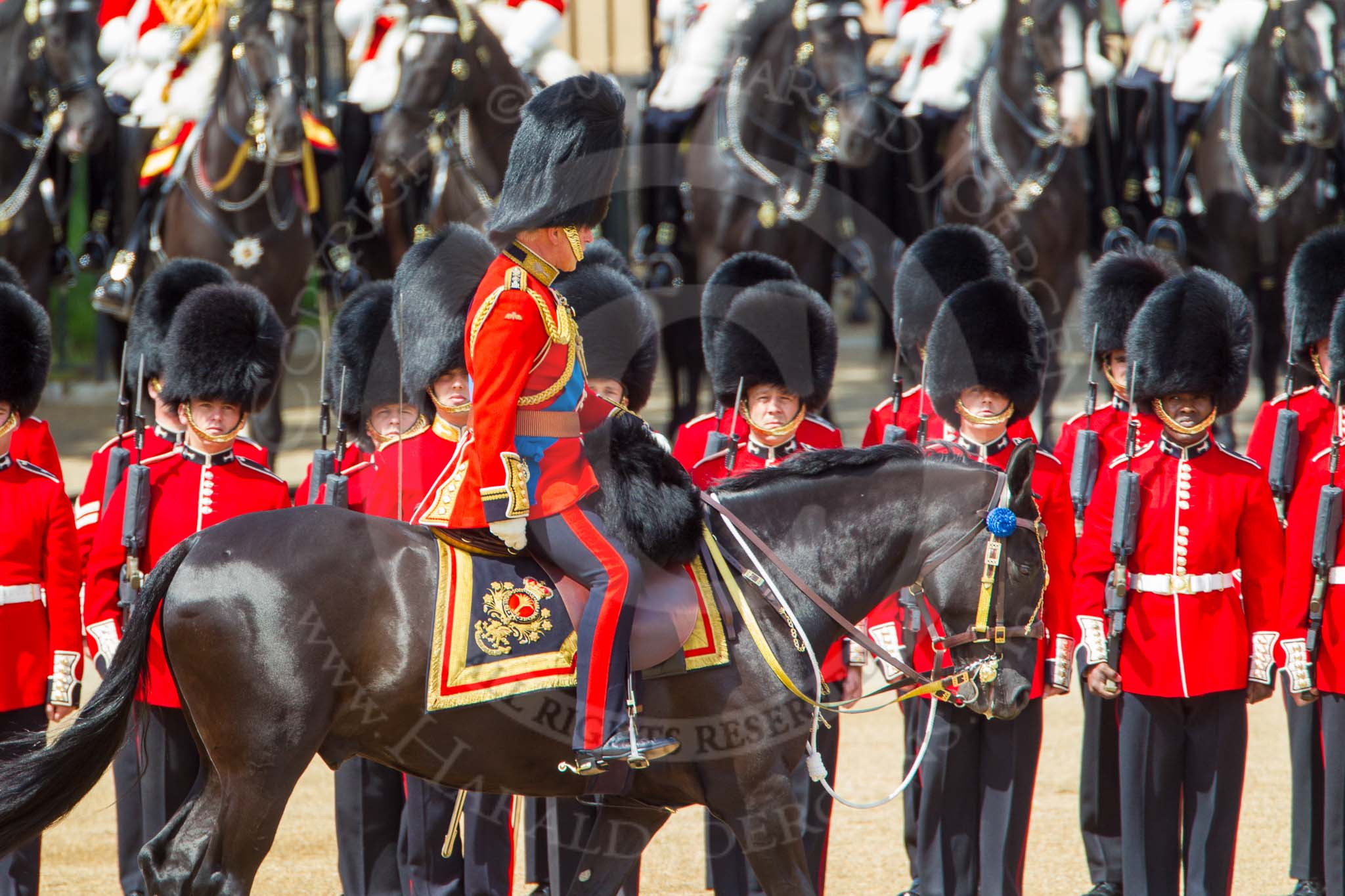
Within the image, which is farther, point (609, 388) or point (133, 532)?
point (609, 388)

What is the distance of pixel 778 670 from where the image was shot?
4031mm

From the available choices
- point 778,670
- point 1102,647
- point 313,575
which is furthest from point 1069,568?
point 313,575

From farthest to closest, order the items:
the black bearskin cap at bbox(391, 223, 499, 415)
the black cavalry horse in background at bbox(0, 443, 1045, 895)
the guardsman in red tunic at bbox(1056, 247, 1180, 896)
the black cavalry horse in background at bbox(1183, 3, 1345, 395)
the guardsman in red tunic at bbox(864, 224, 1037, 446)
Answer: the black cavalry horse in background at bbox(1183, 3, 1345, 395), the guardsman in red tunic at bbox(864, 224, 1037, 446), the guardsman in red tunic at bbox(1056, 247, 1180, 896), the black bearskin cap at bbox(391, 223, 499, 415), the black cavalry horse in background at bbox(0, 443, 1045, 895)

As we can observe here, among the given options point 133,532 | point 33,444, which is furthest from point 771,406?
point 33,444

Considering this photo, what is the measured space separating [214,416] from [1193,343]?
8.10ft

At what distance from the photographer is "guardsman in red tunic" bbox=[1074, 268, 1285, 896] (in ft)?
15.2

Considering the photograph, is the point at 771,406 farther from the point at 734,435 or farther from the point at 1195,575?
the point at 1195,575

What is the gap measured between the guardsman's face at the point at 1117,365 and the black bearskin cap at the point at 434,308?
178 cm

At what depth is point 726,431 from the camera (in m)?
5.48

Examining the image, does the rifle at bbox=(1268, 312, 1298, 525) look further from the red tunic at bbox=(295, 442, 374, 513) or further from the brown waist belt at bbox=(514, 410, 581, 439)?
the red tunic at bbox=(295, 442, 374, 513)

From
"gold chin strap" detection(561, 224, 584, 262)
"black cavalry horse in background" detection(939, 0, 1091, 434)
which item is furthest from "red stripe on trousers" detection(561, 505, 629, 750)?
"black cavalry horse in background" detection(939, 0, 1091, 434)

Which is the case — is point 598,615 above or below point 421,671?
above

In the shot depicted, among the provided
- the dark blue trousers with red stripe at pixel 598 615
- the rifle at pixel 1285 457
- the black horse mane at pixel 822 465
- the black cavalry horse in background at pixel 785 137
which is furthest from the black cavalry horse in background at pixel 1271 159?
the dark blue trousers with red stripe at pixel 598 615

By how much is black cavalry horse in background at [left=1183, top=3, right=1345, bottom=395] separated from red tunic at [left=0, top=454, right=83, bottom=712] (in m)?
6.55
